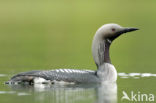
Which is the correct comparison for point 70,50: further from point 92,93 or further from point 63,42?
point 92,93

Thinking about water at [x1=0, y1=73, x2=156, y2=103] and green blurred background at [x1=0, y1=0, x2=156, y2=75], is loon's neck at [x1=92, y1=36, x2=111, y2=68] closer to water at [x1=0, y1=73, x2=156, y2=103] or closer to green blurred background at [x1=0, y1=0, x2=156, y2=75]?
water at [x1=0, y1=73, x2=156, y2=103]

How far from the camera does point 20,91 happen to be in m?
9.90

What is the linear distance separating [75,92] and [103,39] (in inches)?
62.8

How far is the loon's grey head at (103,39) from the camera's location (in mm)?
11100

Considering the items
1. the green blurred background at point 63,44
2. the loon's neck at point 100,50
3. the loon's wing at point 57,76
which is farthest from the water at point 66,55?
the loon's neck at point 100,50

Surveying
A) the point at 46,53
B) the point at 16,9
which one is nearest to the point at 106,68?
the point at 46,53

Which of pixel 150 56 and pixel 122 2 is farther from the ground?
pixel 122 2

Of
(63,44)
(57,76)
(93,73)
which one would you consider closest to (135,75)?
(93,73)

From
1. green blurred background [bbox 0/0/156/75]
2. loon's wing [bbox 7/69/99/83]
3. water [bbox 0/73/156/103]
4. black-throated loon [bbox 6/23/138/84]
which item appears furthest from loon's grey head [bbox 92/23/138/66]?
green blurred background [bbox 0/0/156/75]

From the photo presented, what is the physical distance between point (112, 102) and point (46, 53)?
24.8 feet

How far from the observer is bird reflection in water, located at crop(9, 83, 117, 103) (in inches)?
361

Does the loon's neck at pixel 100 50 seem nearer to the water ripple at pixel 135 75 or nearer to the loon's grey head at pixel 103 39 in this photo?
the loon's grey head at pixel 103 39

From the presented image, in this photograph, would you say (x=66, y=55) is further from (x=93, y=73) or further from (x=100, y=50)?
(x=93, y=73)

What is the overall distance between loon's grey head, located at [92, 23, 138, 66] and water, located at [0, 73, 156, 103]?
1.67ft
